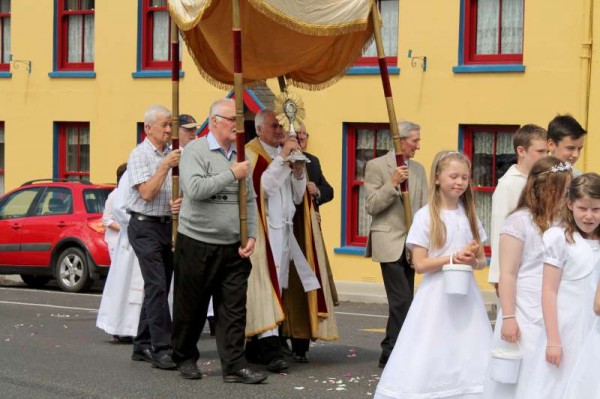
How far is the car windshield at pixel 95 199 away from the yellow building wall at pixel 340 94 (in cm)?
401

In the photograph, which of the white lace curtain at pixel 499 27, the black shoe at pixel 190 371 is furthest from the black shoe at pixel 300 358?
the white lace curtain at pixel 499 27

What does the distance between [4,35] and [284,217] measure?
17265 millimetres

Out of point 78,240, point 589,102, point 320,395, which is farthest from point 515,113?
point 320,395

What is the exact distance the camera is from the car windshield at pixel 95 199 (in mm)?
19891

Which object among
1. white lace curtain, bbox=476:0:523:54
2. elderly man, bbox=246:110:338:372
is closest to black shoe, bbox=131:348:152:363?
elderly man, bbox=246:110:338:372

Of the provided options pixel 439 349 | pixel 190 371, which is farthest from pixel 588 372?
pixel 190 371

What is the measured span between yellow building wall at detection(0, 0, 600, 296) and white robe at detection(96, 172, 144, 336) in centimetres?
905

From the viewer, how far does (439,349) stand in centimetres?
830

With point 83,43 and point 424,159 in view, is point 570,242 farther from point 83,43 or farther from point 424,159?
point 83,43

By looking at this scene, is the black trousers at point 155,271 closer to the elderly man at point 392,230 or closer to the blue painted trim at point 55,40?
the elderly man at point 392,230

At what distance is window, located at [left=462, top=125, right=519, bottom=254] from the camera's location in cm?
2102

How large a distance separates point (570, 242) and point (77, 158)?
19875 millimetres

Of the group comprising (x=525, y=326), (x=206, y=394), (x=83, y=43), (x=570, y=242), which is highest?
(x=83, y=43)

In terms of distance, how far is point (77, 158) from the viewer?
2625 centimetres
